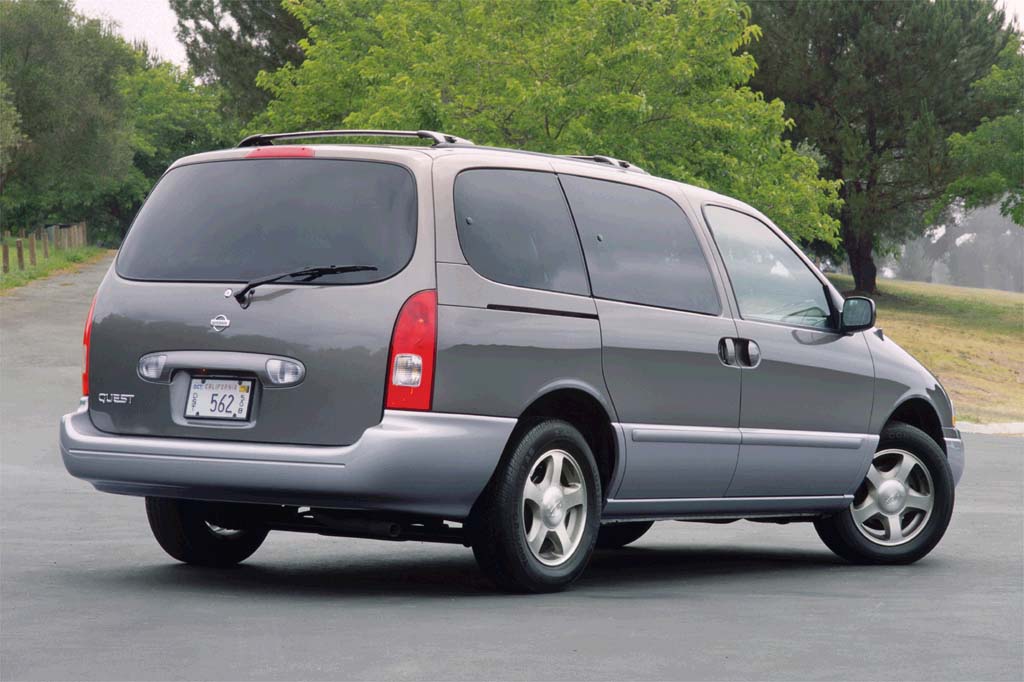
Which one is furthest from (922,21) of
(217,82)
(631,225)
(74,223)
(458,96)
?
(631,225)

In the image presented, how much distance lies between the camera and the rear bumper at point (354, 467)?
6.69 meters

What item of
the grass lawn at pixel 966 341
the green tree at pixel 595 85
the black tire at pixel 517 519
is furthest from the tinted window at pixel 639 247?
the green tree at pixel 595 85

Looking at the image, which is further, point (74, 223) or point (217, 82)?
point (74, 223)

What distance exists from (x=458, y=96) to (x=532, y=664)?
26.0 meters

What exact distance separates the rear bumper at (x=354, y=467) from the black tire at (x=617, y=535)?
2.80m

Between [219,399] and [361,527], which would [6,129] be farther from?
[361,527]

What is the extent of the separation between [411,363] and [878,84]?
163 ft

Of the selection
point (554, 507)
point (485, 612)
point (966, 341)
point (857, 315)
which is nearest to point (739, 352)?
point (857, 315)

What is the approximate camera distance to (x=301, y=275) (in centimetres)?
700

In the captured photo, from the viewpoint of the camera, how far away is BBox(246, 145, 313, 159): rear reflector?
24.0ft

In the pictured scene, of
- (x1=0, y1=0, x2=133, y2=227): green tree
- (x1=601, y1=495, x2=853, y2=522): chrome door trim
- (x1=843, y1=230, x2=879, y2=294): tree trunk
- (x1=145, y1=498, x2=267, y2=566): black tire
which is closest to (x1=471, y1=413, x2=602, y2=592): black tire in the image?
(x1=601, y1=495, x2=853, y2=522): chrome door trim

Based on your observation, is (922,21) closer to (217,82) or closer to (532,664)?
(217,82)

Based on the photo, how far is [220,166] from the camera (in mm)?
7477

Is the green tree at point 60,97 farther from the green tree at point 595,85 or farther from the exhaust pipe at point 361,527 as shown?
the exhaust pipe at point 361,527
